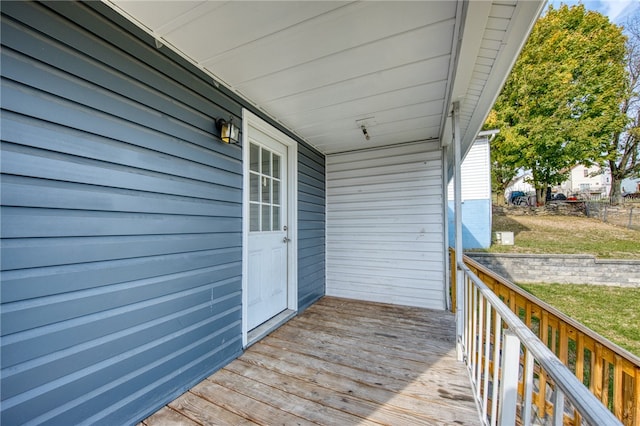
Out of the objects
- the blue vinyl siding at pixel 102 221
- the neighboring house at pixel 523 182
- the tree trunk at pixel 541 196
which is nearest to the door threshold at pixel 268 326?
the blue vinyl siding at pixel 102 221

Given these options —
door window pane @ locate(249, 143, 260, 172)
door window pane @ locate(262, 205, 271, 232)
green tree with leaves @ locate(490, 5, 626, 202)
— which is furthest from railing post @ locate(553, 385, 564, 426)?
green tree with leaves @ locate(490, 5, 626, 202)

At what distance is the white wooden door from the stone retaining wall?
567 centimetres

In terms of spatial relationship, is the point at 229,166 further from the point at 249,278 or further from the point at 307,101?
the point at 249,278

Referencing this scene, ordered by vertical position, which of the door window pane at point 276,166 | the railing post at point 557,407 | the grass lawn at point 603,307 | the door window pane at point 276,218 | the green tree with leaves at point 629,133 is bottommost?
the grass lawn at point 603,307

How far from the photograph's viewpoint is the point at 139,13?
4.38ft

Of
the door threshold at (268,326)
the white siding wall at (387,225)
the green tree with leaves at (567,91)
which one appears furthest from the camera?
the green tree with leaves at (567,91)

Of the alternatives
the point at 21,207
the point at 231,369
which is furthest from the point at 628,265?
the point at 21,207

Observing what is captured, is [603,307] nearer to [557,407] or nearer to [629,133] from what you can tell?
[557,407]

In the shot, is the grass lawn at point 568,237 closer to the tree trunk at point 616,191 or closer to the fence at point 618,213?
the fence at point 618,213

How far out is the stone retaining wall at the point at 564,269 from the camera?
5.46 metres

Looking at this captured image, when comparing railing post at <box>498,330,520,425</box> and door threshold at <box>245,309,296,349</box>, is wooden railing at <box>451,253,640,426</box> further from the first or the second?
door threshold at <box>245,309,296,349</box>

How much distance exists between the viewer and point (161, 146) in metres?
1.56

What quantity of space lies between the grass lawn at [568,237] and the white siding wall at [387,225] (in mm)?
4718

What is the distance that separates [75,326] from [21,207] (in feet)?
1.92
